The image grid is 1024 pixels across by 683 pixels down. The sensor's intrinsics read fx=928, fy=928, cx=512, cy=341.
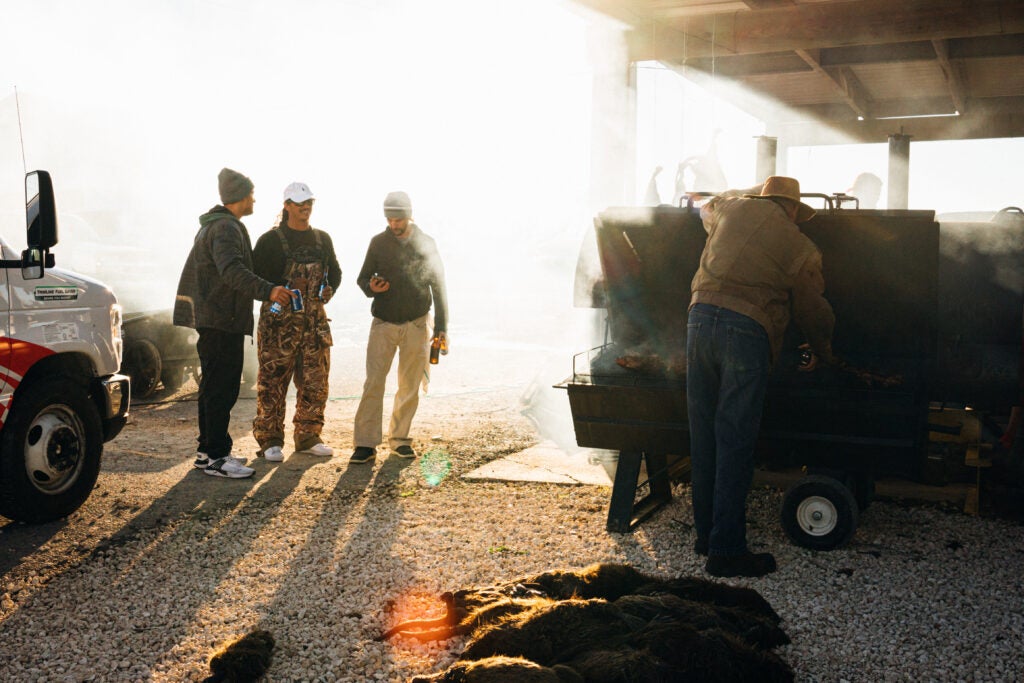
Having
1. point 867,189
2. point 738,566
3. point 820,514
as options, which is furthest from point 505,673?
point 867,189

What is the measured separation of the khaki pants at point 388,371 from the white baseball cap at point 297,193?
1.09 m

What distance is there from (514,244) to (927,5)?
361 inches

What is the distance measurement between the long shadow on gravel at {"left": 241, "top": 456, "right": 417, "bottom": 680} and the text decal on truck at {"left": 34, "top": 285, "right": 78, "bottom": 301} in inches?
77.7

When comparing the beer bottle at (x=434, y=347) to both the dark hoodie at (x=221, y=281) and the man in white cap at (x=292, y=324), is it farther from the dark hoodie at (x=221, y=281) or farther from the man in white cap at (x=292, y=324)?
the dark hoodie at (x=221, y=281)

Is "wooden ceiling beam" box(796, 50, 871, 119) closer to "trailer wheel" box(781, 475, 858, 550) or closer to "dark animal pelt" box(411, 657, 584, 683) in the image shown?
"trailer wheel" box(781, 475, 858, 550)

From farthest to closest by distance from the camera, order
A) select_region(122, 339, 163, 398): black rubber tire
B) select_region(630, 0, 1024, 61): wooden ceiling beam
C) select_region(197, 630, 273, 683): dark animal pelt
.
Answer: select_region(122, 339, 163, 398): black rubber tire → select_region(630, 0, 1024, 61): wooden ceiling beam → select_region(197, 630, 273, 683): dark animal pelt

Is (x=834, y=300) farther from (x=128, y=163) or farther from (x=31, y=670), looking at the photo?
(x=128, y=163)

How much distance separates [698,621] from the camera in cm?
357

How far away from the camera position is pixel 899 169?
12.3 metres

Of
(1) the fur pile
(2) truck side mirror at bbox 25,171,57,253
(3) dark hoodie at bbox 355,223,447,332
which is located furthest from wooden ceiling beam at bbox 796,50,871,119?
(2) truck side mirror at bbox 25,171,57,253

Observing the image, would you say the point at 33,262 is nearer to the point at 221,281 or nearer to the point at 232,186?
the point at 221,281

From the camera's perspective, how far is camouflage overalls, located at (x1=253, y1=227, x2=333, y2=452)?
699 cm

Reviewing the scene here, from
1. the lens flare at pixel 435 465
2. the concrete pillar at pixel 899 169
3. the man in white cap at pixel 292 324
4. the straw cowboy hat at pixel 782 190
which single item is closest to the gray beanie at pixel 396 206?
the man in white cap at pixel 292 324

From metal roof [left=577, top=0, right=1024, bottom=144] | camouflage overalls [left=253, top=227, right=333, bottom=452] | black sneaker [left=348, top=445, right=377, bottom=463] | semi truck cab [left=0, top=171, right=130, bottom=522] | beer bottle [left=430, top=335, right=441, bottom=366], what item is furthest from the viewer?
metal roof [left=577, top=0, right=1024, bottom=144]
